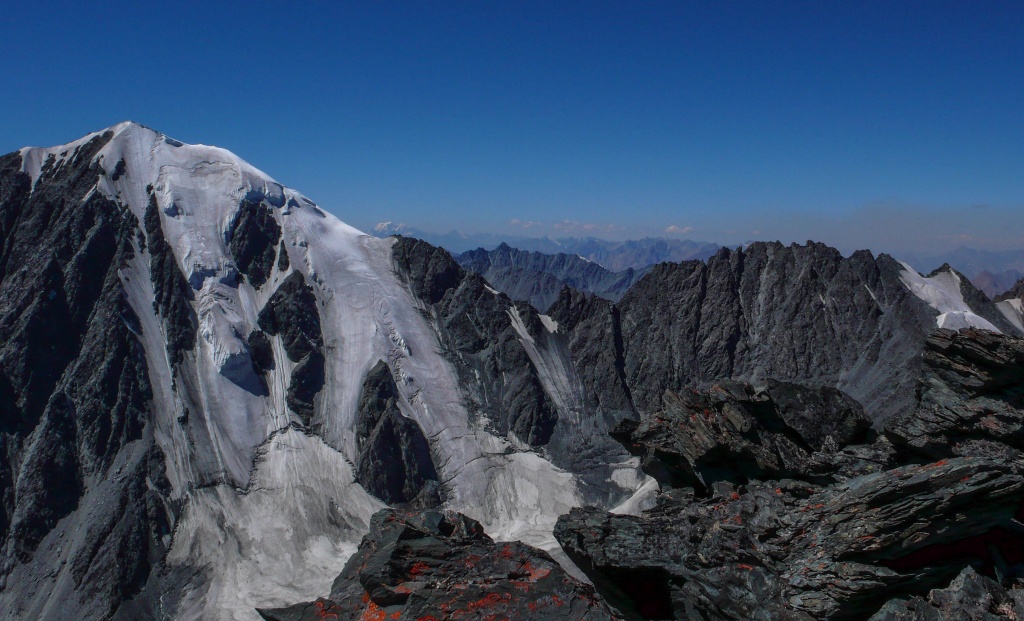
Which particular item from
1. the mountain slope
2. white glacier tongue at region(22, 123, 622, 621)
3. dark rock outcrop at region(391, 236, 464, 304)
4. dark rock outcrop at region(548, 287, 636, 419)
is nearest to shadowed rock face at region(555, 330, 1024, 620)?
white glacier tongue at region(22, 123, 622, 621)

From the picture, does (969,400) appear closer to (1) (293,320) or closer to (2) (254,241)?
(1) (293,320)

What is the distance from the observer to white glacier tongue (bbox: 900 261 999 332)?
10869 centimetres

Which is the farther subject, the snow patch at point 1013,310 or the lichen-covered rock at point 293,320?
the snow patch at point 1013,310

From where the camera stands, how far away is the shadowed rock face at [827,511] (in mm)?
16797

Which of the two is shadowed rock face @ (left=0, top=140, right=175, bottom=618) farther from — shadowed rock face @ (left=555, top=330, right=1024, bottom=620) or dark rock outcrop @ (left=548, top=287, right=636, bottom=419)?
shadowed rock face @ (left=555, top=330, right=1024, bottom=620)

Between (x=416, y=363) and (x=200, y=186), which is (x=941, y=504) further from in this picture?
(x=200, y=186)

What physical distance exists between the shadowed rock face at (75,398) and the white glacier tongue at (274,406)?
3126 millimetres

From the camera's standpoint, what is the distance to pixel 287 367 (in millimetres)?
113438

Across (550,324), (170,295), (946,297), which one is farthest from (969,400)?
(946,297)

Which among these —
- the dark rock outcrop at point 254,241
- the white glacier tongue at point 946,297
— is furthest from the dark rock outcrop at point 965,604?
the dark rock outcrop at point 254,241

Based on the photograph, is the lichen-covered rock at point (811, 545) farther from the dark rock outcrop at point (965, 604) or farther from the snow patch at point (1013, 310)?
the snow patch at point (1013, 310)

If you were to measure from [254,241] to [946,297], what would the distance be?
5870 inches

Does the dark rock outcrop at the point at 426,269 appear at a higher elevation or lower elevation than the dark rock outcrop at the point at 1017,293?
higher

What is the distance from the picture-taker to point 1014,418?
933 inches
